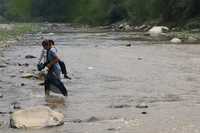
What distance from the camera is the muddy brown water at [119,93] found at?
14453mm

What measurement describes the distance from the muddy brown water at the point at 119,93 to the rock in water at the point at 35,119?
22 centimetres

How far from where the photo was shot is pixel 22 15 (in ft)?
527

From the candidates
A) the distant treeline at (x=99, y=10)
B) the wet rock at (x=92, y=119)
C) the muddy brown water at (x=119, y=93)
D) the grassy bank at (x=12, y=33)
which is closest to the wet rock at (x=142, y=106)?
the muddy brown water at (x=119, y=93)

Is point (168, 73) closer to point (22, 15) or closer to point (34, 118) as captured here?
point (34, 118)

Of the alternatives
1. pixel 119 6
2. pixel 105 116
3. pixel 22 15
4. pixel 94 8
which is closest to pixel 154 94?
pixel 105 116

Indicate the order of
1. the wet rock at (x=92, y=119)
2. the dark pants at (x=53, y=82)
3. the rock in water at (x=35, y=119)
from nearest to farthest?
the rock in water at (x=35, y=119) → the wet rock at (x=92, y=119) → the dark pants at (x=53, y=82)

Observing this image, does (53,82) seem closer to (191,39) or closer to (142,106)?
(142,106)

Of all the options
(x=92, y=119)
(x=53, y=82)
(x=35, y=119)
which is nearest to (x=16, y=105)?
(x=53, y=82)

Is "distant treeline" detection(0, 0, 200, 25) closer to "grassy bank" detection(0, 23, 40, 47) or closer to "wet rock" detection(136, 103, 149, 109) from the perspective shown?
"grassy bank" detection(0, 23, 40, 47)

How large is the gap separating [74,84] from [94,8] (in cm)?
9077

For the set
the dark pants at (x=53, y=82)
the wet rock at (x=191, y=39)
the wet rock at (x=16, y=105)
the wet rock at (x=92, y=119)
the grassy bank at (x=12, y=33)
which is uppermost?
the grassy bank at (x=12, y=33)

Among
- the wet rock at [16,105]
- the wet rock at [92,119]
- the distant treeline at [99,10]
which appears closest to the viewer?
the wet rock at [92,119]

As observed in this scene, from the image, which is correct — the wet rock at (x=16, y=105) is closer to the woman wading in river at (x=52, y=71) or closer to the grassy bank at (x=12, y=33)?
the woman wading in river at (x=52, y=71)

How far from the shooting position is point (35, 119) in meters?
14.2
